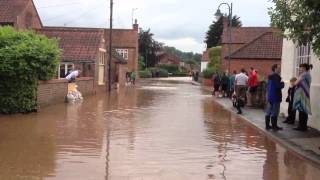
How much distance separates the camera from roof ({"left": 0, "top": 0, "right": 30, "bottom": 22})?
151ft

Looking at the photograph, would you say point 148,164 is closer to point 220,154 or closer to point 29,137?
point 220,154

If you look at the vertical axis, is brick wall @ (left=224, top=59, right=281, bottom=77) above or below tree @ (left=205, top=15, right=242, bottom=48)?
below

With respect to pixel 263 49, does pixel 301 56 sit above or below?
below

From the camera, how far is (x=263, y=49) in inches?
1984

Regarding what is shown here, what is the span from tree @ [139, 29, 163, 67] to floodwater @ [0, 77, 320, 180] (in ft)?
295

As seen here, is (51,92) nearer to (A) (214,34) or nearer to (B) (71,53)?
(B) (71,53)

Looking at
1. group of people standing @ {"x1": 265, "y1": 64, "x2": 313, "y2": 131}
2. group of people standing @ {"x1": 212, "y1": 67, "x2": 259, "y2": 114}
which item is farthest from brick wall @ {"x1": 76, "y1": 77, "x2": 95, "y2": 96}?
group of people standing @ {"x1": 265, "y1": 64, "x2": 313, "y2": 131}

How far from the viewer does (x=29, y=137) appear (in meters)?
14.0

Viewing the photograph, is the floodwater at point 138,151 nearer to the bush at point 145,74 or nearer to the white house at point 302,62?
the white house at point 302,62

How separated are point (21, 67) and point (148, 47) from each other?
3596 inches

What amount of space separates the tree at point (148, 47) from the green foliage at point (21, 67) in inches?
3435

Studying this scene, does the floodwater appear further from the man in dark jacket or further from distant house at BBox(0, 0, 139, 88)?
distant house at BBox(0, 0, 139, 88)

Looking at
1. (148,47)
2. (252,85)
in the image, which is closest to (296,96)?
(252,85)

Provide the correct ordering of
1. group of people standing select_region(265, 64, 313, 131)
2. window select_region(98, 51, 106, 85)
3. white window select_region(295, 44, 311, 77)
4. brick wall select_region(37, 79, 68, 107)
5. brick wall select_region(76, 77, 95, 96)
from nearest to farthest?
group of people standing select_region(265, 64, 313, 131) → white window select_region(295, 44, 311, 77) → brick wall select_region(37, 79, 68, 107) → brick wall select_region(76, 77, 95, 96) → window select_region(98, 51, 106, 85)
